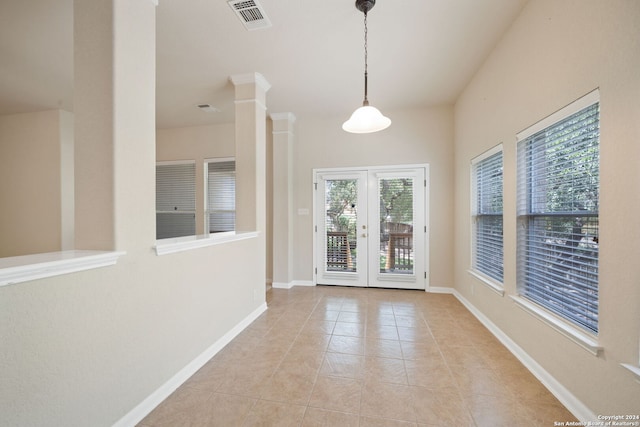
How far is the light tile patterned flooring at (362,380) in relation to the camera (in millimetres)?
1646

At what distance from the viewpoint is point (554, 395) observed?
181cm

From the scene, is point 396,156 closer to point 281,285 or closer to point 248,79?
point 248,79

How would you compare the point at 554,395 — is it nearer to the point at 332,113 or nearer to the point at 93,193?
the point at 93,193

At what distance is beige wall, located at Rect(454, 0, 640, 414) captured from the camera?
4.29 ft

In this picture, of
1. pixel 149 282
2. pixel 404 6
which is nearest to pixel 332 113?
pixel 404 6

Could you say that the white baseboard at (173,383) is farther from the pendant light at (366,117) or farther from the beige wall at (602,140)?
the beige wall at (602,140)

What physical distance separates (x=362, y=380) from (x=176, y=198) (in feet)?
15.9

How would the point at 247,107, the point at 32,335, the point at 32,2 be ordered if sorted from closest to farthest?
the point at 32,335 < the point at 32,2 < the point at 247,107

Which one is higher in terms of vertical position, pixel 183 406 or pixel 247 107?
pixel 247 107

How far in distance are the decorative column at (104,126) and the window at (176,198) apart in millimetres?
3739

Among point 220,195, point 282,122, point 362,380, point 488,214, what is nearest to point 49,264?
point 362,380

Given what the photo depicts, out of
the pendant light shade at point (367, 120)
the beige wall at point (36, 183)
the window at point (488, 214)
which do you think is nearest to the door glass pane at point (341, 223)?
the window at point (488, 214)

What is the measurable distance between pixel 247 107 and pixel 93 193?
210cm

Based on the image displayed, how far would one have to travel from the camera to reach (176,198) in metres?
5.30
